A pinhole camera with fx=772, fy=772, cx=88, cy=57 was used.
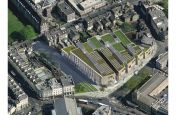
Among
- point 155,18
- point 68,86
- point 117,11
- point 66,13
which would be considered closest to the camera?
point 68,86

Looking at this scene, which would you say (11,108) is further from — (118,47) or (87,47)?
(118,47)

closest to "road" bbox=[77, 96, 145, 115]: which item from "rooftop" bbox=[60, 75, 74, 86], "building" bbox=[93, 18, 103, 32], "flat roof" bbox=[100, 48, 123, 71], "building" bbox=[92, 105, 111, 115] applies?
"building" bbox=[92, 105, 111, 115]

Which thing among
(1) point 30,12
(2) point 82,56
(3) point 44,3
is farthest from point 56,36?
(3) point 44,3

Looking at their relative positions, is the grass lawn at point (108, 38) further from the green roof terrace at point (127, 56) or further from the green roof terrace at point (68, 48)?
the green roof terrace at point (68, 48)

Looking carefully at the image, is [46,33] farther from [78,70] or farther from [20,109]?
Result: [20,109]

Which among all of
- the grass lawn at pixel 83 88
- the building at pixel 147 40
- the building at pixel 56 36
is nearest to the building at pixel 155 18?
the building at pixel 147 40
